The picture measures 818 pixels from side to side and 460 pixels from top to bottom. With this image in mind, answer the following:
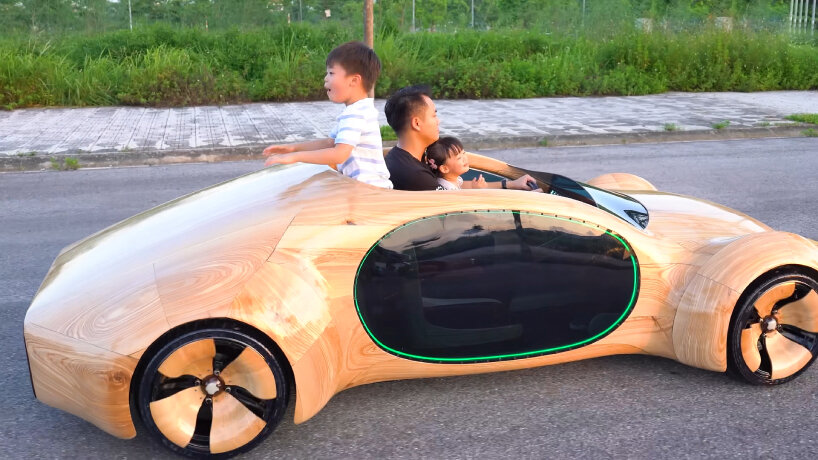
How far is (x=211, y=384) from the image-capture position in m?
3.07

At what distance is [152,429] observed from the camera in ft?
10.0

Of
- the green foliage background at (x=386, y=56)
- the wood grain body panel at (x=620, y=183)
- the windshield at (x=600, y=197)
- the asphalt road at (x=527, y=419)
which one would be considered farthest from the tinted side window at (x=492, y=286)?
the green foliage background at (x=386, y=56)

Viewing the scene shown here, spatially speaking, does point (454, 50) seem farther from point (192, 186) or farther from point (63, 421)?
point (63, 421)

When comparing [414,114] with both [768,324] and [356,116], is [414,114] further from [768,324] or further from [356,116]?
[768,324]

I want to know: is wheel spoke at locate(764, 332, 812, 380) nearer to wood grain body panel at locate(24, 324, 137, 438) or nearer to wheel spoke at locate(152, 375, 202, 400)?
wheel spoke at locate(152, 375, 202, 400)

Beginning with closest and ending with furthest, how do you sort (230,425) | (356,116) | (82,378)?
(82,378)
(230,425)
(356,116)

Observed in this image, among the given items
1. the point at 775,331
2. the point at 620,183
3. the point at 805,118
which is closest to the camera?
the point at 775,331

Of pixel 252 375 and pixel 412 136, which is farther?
pixel 412 136

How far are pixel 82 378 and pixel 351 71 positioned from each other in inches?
72.8

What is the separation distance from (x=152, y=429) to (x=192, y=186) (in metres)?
5.75

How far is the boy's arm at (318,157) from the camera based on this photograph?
3623 mm

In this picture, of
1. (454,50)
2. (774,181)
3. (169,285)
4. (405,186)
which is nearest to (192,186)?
(405,186)

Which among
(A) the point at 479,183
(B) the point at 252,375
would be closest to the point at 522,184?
(A) the point at 479,183

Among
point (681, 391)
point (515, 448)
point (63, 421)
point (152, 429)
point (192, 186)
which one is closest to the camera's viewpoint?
point (152, 429)
